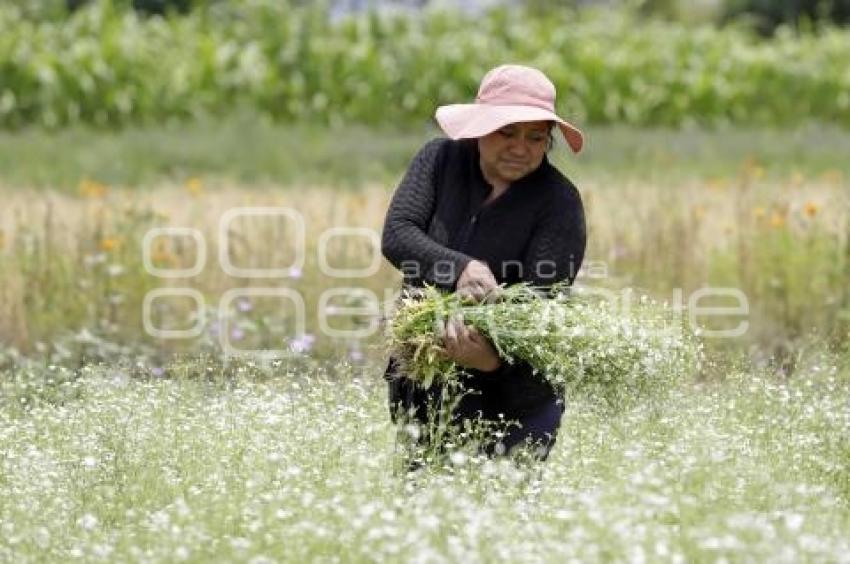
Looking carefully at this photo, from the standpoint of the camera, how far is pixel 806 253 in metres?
9.38

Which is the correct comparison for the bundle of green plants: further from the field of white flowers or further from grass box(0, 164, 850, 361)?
grass box(0, 164, 850, 361)

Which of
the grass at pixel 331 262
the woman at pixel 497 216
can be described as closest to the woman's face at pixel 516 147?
the woman at pixel 497 216

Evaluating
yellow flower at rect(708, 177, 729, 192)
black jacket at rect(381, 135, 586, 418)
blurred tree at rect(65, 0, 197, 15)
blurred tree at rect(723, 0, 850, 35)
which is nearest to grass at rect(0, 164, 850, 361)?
yellow flower at rect(708, 177, 729, 192)

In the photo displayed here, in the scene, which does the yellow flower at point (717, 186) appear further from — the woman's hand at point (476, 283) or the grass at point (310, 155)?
the woman's hand at point (476, 283)

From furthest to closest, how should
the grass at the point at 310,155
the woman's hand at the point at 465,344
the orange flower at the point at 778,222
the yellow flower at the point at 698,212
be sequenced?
the grass at the point at 310,155, the yellow flower at the point at 698,212, the orange flower at the point at 778,222, the woman's hand at the point at 465,344

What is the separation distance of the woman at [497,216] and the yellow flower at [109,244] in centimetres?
354

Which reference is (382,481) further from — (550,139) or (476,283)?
(550,139)

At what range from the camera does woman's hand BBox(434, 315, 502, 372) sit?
5219 mm

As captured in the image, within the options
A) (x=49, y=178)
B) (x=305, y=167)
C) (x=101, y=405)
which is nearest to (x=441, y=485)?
(x=101, y=405)

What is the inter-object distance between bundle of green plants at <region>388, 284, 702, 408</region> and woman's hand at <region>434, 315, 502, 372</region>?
0.07ft

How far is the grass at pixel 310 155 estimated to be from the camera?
43.2 feet

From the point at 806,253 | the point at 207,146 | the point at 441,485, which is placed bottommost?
the point at 207,146

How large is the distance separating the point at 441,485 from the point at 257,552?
64 cm

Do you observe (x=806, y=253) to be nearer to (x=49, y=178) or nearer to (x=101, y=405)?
(x=101, y=405)
